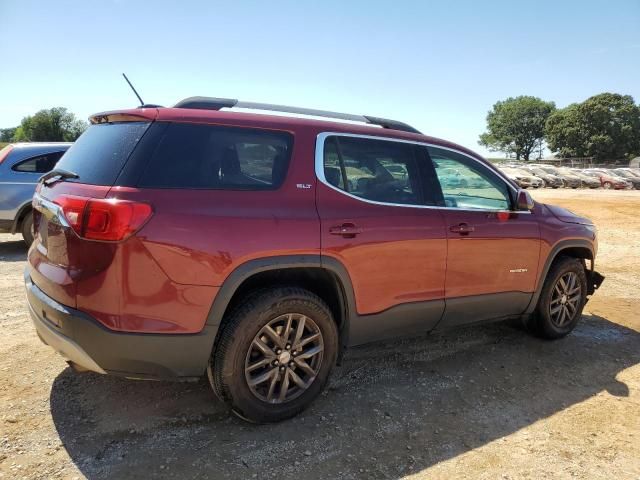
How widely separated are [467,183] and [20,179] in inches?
280

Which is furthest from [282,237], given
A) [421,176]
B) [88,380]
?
[88,380]

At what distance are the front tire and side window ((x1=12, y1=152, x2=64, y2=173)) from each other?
22.1 ft

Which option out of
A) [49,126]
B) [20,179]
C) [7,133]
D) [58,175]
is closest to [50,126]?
[49,126]

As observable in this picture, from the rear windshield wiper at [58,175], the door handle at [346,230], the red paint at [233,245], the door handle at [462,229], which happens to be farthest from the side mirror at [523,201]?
the rear windshield wiper at [58,175]

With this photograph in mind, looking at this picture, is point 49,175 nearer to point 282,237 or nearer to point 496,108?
point 282,237

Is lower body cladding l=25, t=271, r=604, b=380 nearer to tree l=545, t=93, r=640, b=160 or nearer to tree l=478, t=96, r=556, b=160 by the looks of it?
tree l=545, t=93, r=640, b=160

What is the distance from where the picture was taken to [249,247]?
2.72m

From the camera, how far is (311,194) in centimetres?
304

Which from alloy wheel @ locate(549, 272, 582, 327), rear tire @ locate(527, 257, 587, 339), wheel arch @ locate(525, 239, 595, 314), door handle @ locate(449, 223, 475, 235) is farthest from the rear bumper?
alloy wheel @ locate(549, 272, 582, 327)

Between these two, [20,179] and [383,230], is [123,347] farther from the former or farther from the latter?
[20,179]

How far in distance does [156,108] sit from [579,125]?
85.1 metres

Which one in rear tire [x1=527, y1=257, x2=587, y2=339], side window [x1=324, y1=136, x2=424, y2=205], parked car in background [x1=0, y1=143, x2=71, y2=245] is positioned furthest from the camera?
parked car in background [x1=0, y1=143, x2=71, y2=245]

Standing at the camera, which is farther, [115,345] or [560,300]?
[560,300]

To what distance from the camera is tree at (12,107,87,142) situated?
263 ft
